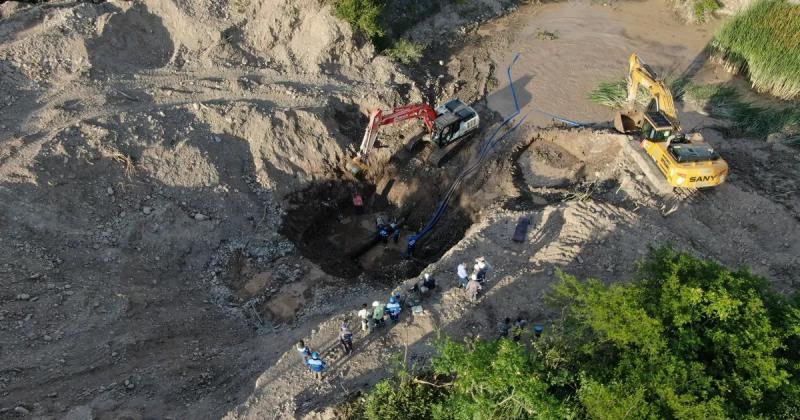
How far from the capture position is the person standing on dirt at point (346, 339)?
14484 mm

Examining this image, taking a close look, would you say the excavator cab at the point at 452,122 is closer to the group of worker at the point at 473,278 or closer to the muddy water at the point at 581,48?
the muddy water at the point at 581,48

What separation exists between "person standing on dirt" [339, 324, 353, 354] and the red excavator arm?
883 cm

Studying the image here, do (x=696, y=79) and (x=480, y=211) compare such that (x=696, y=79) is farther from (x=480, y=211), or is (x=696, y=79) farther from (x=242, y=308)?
(x=242, y=308)

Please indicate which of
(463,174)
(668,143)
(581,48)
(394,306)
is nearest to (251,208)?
(394,306)

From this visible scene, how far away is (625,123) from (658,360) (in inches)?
575

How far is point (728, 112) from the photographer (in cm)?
2422

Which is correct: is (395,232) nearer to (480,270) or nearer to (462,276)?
(462,276)

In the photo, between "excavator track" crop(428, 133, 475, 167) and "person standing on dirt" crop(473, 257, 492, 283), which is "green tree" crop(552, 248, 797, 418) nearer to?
"person standing on dirt" crop(473, 257, 492, 283)

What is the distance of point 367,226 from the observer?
862 inches

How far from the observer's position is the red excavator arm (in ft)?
69.2

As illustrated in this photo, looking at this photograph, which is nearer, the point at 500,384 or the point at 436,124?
the point at 500,384

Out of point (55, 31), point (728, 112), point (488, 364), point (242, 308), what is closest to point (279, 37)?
point (55, 31)

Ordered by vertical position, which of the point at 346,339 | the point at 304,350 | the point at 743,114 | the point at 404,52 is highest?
the point at 404,52

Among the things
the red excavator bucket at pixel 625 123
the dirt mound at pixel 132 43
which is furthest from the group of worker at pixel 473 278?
the dirt mound at pixel 132 43
